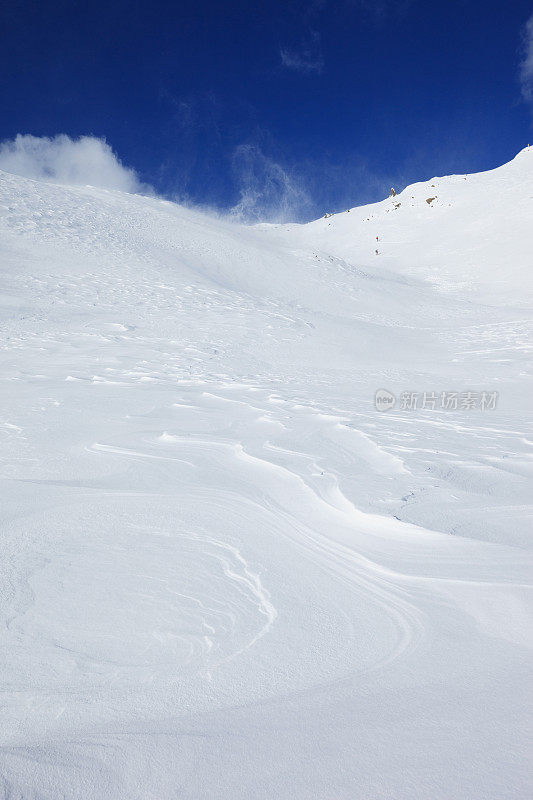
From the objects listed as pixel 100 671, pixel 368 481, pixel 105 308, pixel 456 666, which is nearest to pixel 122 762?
pixel 100 671

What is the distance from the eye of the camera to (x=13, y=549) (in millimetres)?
2135

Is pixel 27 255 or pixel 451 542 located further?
pixel 27 255

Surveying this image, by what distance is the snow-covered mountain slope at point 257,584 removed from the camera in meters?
1.22

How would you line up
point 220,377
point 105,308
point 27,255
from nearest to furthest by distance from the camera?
point 220,377, point 105,308, point 27,255

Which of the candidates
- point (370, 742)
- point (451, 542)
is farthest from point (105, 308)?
point (370, 742)

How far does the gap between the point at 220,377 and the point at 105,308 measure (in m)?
4.81

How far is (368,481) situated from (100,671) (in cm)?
208

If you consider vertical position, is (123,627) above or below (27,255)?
below

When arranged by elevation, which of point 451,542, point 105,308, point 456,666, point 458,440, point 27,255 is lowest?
point 456,666

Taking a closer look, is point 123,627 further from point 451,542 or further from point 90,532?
point 451,542

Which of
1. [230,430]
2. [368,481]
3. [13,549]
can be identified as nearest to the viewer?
[13,549]

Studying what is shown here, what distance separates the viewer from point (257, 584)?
1.99m

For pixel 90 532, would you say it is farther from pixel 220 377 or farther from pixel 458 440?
pixel 220 377

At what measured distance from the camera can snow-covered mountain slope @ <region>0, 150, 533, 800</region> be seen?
4.00 ft
